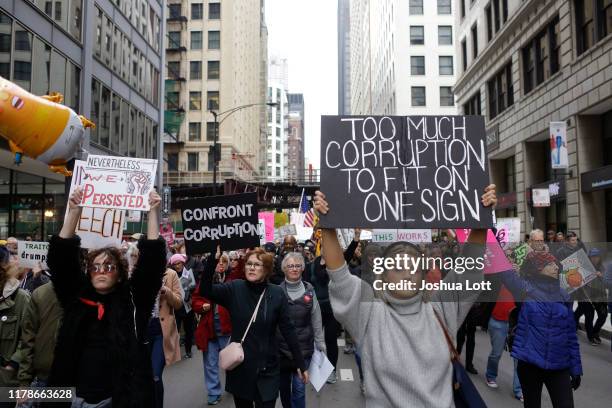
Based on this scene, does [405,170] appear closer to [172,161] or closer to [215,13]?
[172,161]

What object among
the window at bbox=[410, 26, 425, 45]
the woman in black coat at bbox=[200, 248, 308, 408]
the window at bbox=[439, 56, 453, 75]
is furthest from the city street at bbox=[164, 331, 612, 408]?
the window at bbox=[410, 26, 425, 45]

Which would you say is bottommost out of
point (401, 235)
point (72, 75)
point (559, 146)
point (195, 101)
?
point (401, 235)

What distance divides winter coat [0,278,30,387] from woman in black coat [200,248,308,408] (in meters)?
1.52

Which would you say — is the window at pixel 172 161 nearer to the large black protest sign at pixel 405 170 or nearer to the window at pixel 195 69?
the window at pixel 195 69

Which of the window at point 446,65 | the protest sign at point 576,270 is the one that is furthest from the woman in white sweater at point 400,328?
the window at point 446,65

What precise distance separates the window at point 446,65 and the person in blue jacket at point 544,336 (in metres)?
57.3

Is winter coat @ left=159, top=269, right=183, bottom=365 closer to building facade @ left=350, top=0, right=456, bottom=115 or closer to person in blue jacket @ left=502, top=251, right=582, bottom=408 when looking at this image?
person in blue jacket @ left=502, top=251, right=582, bottom=408

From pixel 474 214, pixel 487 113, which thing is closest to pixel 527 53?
pixel 487 113

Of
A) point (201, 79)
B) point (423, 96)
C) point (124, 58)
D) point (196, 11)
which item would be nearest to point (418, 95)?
point (423, 96)

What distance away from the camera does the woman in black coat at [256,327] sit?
4.71 meters

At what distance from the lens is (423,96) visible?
58594mm

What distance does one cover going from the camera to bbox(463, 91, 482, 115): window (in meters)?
32.8

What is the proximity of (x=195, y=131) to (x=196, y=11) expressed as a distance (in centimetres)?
1504

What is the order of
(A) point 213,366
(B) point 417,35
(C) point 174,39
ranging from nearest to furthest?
1. (A) point 213,366
2. (B) point 417,35
3. (C) point 174,39
